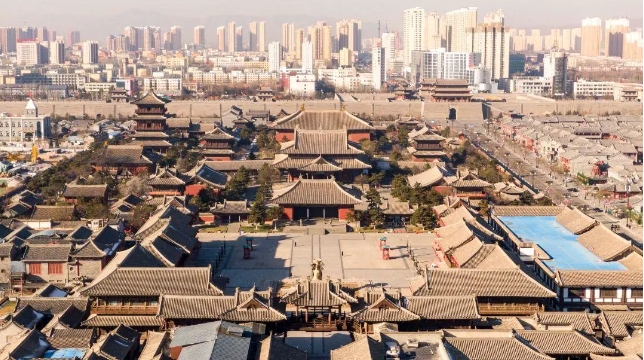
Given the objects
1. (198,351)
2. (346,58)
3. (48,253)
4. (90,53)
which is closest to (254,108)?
(48,253)

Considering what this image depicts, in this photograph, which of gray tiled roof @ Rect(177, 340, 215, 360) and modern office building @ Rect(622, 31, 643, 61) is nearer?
gray tiled roof @ Rect(177, 340, 215, 360)

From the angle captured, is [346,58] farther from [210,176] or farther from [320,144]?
[210,176]

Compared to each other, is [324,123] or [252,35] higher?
[252,35]

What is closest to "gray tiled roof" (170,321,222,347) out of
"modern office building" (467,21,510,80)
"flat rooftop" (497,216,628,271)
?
"flat rooftop" (497,216,628,271)

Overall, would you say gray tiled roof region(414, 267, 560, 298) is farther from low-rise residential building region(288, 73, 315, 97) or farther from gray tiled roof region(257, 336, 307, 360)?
low-rise residential building region(288, 73, 315, 97)

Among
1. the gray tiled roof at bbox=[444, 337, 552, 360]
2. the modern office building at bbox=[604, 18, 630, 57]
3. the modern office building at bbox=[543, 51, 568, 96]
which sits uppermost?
the modern office building at bbox=[604, 18, 630, 57]

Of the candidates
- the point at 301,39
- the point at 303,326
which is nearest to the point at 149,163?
the point at 303,326
